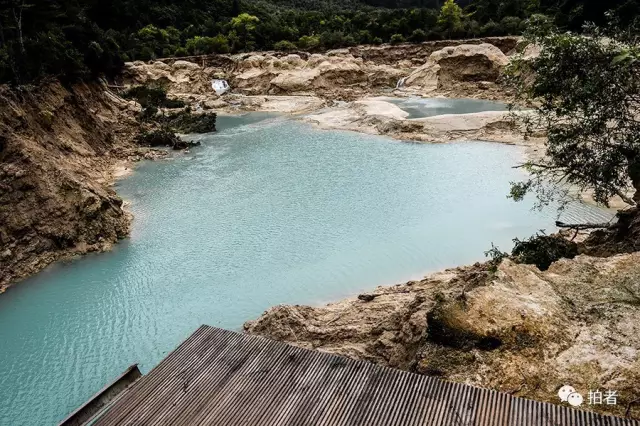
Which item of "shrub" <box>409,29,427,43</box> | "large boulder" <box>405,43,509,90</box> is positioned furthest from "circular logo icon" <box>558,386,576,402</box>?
"shrub" <box>409,29,427,43</box>

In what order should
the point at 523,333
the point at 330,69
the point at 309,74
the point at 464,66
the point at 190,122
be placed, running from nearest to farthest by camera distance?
1. the point at 523,333
2. the point at 190,122
3. the point at 464,66
4. the point at 309,74
5. the point at 330,69

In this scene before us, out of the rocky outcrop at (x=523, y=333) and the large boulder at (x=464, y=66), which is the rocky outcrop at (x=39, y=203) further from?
the large boulder at (x=464, y=66)

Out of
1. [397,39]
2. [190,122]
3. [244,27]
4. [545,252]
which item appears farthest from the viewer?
[244,27]

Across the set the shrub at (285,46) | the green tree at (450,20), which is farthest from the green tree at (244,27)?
the green tree at (450,20)

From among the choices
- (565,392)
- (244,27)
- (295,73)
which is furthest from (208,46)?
(565,392)

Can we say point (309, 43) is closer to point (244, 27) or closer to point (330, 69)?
point (244, 27)

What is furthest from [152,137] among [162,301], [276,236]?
[162,301]

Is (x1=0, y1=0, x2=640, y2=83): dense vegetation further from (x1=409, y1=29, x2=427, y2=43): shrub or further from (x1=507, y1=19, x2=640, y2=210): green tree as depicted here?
(x1=507, y1=19, x2=640, y2=210): green tree
